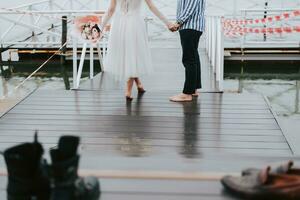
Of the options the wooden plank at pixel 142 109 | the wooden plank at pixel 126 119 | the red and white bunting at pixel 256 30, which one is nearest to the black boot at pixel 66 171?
the wooden plank at pixel 126 119

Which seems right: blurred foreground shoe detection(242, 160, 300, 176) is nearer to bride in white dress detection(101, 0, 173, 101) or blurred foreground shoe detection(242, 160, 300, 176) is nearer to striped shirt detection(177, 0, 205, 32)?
striped shirt detection(177, 0, 205, 32)

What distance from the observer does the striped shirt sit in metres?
3.59

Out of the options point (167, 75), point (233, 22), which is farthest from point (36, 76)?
point (233, 22)

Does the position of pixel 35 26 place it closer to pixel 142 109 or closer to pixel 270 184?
pixel 142 109

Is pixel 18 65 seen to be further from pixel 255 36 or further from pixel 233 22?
pixel 255 36

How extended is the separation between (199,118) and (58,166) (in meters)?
2.28

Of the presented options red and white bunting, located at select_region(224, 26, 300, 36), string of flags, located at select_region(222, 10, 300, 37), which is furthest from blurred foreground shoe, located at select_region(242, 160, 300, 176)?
red and white bunting, located at select_region(224, 26, 300, 36)

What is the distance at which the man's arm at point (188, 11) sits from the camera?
3.58m

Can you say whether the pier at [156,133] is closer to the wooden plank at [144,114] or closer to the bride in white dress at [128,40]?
the wooden plank at [144,114]

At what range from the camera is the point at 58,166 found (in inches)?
50.2

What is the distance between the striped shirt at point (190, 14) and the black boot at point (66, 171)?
244 cm

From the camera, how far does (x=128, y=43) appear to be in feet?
12.9

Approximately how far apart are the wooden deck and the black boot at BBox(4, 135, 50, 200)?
297 mm

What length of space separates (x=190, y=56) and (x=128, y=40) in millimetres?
544
